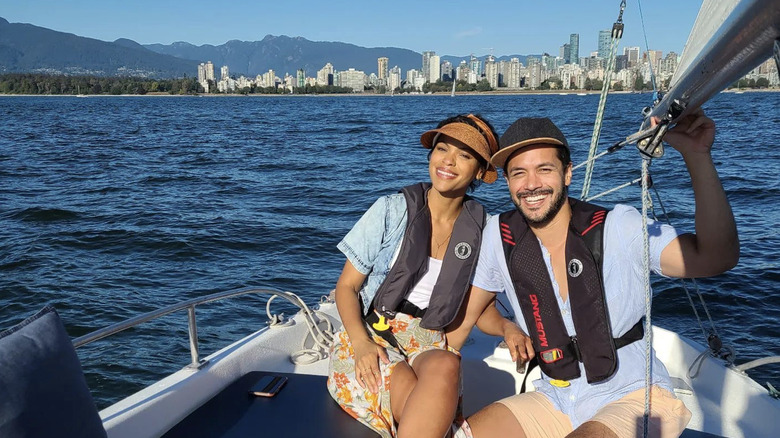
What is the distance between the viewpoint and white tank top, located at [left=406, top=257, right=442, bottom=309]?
2.95 metres

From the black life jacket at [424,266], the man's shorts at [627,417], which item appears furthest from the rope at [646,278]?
the black life jacket at [424,266]

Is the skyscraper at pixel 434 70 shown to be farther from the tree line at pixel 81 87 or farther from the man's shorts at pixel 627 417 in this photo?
the man's shorts at pixel 627 417

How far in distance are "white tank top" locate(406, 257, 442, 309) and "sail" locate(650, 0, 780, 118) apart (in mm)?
1401

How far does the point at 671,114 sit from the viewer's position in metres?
1.78

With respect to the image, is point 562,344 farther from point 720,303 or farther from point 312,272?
point 312,272

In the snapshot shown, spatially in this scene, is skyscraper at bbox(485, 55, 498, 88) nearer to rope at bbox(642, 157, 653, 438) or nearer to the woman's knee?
the woman's knee

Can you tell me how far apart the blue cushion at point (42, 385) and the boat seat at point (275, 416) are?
70 cm

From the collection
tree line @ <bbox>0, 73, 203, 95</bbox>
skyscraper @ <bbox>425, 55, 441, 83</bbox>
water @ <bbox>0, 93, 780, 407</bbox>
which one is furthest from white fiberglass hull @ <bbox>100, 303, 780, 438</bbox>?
skyscraper @ <bbox>425, 55, 441, 83</bbox>

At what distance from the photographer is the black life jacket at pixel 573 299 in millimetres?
2393

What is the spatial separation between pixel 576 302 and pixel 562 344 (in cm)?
19

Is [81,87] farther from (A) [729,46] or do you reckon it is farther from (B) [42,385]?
(A) [729,46]

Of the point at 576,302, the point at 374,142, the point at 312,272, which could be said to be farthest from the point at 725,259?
Answer: the point at 374,142

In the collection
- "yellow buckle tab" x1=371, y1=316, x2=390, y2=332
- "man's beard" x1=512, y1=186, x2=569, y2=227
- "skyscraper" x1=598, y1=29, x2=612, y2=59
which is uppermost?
"skyscraper" x1=598, y1=29, x2=612, y2=59

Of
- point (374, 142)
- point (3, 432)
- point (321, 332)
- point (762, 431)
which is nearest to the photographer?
point (3, 432)
